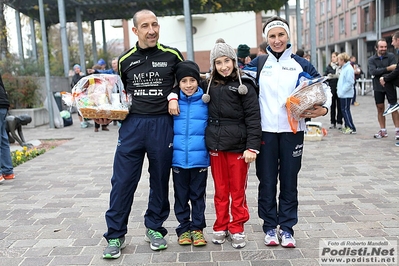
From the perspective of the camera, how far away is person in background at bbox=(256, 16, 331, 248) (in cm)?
367

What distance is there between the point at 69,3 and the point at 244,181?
16100mm

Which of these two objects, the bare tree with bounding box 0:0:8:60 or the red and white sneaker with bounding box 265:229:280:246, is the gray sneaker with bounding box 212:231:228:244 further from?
the bare tree with bounding box 0:0:8:60

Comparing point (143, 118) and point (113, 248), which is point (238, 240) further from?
point (143, 118)

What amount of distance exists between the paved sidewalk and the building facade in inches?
1178

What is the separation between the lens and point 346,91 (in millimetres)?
9883

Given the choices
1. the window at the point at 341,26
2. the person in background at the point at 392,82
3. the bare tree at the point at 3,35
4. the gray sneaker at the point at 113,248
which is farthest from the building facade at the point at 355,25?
the gray sneaker at the point at 113,248

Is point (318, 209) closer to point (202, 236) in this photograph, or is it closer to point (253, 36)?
point (202, 236)

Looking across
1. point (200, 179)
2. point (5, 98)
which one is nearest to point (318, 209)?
point (200, 179)

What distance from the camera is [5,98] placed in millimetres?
6363

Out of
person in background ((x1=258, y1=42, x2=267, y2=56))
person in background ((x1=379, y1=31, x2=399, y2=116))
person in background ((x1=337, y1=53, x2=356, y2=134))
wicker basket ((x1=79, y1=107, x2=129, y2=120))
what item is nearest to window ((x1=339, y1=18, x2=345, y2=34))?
person in background ((x1=337, y1=53, x2=356, y2=134))

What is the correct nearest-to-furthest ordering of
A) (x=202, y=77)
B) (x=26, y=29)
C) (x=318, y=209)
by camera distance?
(x=202, y=77), (x=318, y=209), (x=26, y=29)

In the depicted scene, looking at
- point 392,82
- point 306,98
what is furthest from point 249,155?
point 392,82

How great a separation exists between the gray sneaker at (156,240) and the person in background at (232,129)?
0.60 metres

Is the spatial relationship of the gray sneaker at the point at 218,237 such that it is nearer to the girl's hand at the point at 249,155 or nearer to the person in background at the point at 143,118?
the person in background at the point at 143,118
